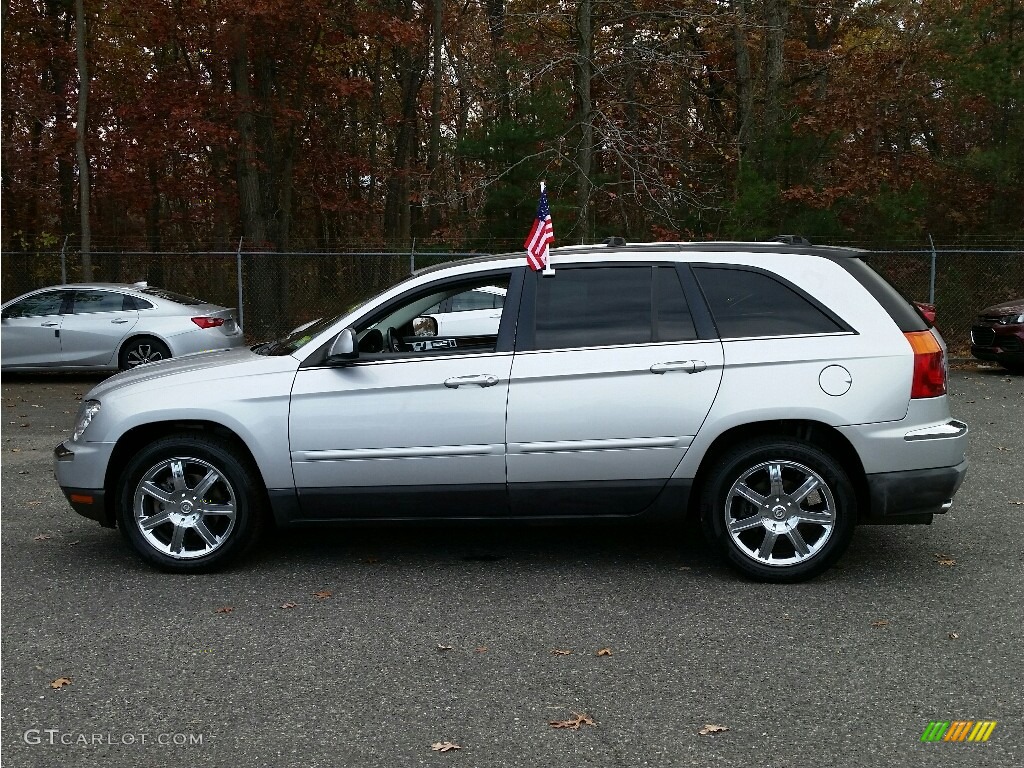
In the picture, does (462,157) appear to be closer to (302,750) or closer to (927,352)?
(927,352)

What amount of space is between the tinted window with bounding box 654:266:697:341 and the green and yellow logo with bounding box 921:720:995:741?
8.01 ft

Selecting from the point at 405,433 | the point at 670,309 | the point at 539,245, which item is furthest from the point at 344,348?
the point at 670,309

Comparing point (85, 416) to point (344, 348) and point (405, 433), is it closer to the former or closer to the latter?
point (344, 348)

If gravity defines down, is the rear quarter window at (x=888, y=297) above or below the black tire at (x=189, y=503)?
above

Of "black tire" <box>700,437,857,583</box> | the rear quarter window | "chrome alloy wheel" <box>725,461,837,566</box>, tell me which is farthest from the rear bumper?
the rear quarter window

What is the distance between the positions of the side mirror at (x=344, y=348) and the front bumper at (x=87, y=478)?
1354 millimetres

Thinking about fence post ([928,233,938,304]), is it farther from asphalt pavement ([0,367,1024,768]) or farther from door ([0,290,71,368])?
door ([0,290,71,368])

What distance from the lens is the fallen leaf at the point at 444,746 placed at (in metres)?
3.92

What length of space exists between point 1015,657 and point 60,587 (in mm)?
4745

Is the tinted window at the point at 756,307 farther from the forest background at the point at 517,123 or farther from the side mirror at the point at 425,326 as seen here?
the forest background at the point at 517,123

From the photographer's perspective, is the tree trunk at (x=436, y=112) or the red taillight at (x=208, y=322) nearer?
the red taillight at (x=208, y=322)

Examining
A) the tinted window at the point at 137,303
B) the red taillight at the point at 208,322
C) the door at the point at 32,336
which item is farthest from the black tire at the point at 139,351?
the door at the point at 32,336

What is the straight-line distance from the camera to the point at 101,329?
16172 millimetres

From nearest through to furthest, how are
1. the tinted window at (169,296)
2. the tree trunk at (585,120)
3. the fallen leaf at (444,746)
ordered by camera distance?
the fallen leaf at (444,746)
the tinted window at (169,296)
the tree trunk at (585,120)
